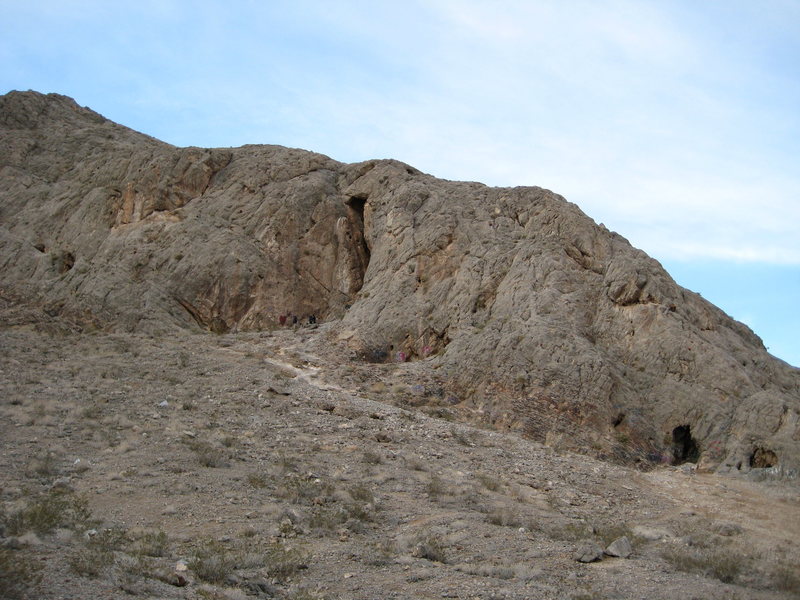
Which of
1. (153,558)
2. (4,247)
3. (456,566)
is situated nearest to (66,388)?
(153,558)

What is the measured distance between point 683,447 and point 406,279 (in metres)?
11.1

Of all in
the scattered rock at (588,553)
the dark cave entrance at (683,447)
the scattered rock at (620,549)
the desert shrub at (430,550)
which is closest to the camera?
the desert shrub at (430,550)

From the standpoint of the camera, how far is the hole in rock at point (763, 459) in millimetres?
21062

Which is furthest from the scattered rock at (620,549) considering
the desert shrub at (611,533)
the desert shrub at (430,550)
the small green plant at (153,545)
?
the small green plant at (153,545)

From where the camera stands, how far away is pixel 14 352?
24.3 meters

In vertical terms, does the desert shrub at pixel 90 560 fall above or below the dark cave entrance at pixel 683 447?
below

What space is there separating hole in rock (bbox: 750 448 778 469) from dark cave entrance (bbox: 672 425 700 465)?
1484 millimetres

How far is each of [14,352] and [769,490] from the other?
20387 mm

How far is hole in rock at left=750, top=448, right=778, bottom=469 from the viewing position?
69.1 feet

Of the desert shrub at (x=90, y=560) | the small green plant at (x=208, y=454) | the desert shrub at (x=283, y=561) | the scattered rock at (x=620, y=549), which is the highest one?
the scattered rock at (x=620, y=549)

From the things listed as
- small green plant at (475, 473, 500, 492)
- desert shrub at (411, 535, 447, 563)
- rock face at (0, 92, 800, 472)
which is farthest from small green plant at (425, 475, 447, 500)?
rock face at (0, 92, 800, 472)

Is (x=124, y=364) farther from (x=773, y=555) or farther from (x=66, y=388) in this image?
(x=773, y=555)

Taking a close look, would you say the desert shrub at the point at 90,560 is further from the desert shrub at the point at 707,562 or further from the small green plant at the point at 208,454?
the desert shrub at the point at 707,562

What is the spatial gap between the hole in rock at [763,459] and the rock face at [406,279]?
5cm
